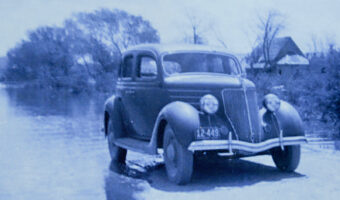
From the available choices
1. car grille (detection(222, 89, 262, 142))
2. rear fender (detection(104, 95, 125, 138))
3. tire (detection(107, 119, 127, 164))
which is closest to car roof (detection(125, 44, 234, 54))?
rear fender (detection(104, 95, 125, 138))

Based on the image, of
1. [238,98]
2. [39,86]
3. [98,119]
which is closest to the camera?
[238,98]

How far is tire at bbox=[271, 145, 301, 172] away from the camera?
6.16 meters

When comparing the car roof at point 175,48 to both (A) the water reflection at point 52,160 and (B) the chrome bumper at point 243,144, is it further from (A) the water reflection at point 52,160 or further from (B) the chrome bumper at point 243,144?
(A) the water reflection at point 52,160

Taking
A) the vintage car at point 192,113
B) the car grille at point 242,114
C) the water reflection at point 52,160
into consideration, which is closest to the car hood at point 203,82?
the vintage car at point 192,113

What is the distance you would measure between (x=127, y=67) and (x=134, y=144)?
159 centimetres

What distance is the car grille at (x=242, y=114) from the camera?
228 inches

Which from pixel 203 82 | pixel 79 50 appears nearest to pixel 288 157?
pixel 203 82

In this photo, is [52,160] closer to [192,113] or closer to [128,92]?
[128,92]

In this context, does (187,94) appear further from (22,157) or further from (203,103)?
(22,157)

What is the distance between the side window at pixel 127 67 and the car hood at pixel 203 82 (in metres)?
1.29

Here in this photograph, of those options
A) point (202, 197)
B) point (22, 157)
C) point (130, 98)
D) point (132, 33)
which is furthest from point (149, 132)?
point (132, 33)

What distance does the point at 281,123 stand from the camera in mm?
6094

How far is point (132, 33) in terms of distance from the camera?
80.5 feet

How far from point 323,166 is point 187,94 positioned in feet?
7.71
